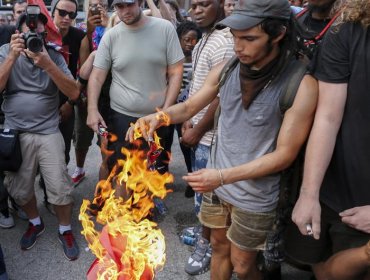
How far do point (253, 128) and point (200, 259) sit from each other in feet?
5.31

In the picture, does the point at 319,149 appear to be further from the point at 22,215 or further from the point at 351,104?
the point at 22,215

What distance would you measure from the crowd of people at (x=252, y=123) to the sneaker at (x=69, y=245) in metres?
0.01

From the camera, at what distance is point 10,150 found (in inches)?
130

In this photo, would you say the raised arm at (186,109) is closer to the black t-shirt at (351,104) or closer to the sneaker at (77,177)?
the black t-shirt at (351,104)

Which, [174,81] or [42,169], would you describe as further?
[174,81]

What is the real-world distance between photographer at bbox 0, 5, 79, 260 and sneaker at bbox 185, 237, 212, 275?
1055 millimetres

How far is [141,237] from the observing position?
2.27 m

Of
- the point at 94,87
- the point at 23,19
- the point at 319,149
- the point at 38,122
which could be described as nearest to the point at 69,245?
the point at 38,122

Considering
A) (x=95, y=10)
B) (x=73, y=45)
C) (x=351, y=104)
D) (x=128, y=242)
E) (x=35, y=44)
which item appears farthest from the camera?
(x=95, y=10)

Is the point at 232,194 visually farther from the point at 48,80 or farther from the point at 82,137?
the point at 82,137

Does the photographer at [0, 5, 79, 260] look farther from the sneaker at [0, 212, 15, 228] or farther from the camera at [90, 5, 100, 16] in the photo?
the camera at [90, 5, 100, 16]

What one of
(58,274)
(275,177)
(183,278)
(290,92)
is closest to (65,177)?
(58,274)

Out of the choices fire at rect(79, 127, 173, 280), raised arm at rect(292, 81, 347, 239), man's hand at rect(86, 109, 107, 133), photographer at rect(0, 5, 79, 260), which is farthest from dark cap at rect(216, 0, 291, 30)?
man's hand at rect(86, 109, 107, 133)

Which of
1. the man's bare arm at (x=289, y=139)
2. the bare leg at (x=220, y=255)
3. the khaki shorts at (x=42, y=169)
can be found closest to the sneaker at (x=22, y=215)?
the khaki shorts at (x=42, y=169)
